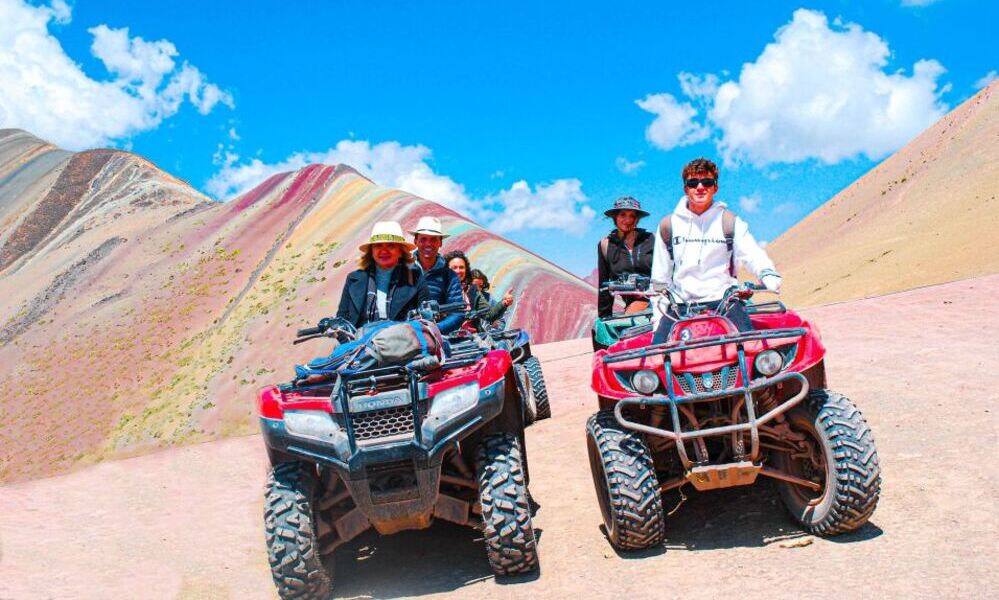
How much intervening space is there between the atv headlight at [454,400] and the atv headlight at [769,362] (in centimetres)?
163

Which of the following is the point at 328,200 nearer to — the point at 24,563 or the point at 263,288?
the point at 263,288

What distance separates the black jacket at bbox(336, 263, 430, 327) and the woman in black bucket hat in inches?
81.0

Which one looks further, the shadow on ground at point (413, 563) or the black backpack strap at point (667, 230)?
the black backpack strap at point (667, 230)

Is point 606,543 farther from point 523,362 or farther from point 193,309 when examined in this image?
point 193,309

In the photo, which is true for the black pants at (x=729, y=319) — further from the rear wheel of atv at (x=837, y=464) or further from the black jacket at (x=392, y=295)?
the black jacket at (x=392, y=295)

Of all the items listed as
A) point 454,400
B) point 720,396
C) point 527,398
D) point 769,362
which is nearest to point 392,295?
point 454,400

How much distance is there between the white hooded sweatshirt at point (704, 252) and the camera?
538 cm


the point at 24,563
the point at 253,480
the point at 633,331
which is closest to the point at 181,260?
the point at 253,480

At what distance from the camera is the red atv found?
14.8 ft

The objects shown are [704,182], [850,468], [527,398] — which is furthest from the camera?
[527,398]

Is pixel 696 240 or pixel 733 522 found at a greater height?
pixel 696 240

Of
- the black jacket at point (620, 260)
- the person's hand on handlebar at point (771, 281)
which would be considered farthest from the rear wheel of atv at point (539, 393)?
the person's hand on handlebar at point (771, 281)

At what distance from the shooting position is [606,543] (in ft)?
17.2

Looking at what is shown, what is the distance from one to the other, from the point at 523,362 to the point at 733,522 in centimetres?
427
